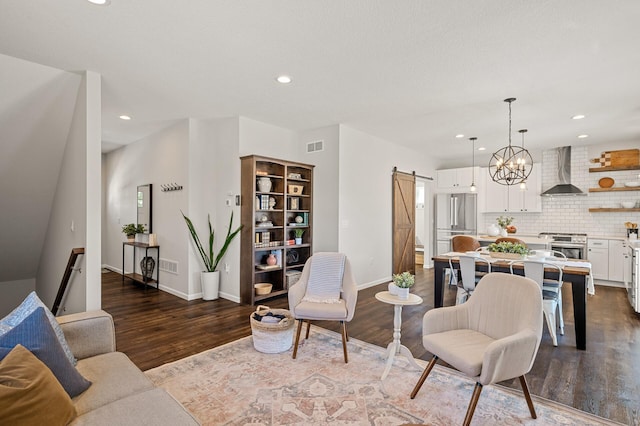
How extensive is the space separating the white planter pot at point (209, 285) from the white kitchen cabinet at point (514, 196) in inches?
240

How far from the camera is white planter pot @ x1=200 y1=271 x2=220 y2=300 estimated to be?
4.82 meters

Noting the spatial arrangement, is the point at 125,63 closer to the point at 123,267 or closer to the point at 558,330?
the point at 123,267

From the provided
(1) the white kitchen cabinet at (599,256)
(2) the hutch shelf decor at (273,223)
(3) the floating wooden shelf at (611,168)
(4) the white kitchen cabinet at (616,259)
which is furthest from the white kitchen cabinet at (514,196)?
(2) the hutch shelf decor at (273,223)

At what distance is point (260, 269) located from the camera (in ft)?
15.7

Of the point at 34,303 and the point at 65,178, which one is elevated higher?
the point at 65,178

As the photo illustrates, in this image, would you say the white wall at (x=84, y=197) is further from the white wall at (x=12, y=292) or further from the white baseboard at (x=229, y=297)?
the white wall at (x=12, y=292)

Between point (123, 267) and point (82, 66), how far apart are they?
14.1 feet

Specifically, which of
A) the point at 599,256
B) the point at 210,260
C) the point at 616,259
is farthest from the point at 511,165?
the point at 210,260

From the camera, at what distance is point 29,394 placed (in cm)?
124

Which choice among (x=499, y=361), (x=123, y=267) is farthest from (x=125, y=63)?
(x=123, y=267)

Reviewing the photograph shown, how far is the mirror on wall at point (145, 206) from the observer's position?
5.85 m

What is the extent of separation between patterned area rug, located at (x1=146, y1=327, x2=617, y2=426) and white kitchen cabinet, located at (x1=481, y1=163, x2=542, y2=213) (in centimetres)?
560

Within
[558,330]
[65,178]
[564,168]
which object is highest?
[564,168]

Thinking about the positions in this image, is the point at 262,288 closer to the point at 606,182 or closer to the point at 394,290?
the point at 394,290
